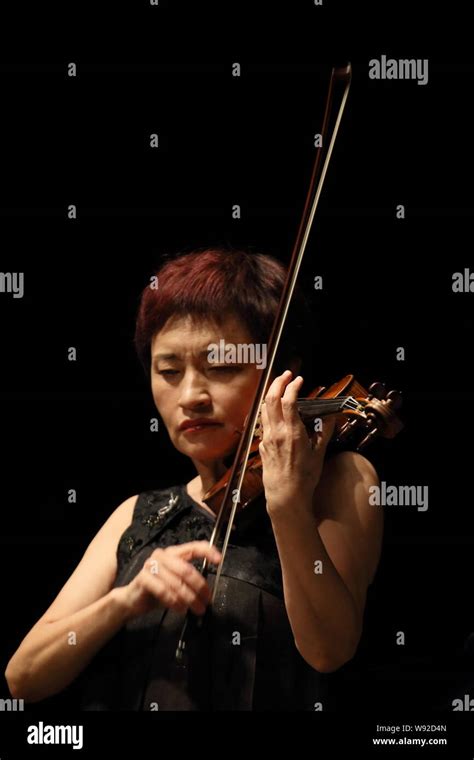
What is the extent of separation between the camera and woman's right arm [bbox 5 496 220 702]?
158 centimetres

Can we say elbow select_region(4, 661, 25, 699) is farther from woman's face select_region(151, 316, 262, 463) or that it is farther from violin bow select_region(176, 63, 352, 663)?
woman's face select_region(151, 316, 262, 463)

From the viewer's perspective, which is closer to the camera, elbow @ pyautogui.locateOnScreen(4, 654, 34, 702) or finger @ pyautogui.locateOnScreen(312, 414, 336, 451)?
finger @ pyautogui.locateOnScreen(312, 414, 336, 451)

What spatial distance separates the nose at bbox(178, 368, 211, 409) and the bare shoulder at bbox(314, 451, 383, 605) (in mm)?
266

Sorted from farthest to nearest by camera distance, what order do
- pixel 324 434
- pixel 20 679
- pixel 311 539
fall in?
pixel 20 679 → pixel 324 434 → pixel 311 539

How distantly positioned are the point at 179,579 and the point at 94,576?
40 centimetres

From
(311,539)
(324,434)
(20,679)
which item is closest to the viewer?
Answer: (311,539)

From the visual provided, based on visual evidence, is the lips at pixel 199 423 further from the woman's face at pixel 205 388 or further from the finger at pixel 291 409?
the finger at pixel 291 409

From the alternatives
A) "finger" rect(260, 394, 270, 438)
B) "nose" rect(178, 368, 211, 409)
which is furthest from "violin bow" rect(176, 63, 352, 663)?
"nose" rect(178, 368, 211, 409)

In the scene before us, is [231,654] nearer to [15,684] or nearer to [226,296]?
[15,684]

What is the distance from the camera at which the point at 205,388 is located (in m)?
1.84

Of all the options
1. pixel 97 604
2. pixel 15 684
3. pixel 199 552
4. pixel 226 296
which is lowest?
pixel 15 684

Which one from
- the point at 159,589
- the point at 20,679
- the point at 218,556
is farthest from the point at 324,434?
the point at 20,679

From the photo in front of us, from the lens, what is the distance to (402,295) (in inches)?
84.4

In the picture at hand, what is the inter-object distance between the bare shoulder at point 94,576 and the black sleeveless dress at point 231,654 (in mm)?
109
